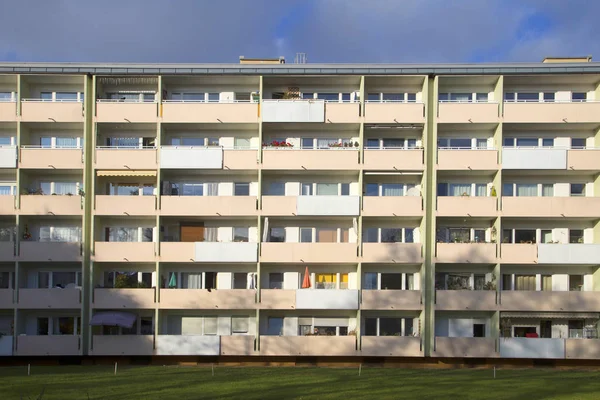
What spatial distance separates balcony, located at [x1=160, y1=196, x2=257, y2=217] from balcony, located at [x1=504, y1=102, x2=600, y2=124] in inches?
625

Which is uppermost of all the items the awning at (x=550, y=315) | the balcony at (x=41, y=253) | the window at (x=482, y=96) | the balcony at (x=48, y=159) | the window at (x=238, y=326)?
the window at (x=482, y=96)

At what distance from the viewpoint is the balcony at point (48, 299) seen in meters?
41.8

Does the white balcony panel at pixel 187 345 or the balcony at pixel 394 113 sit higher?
the balcony at pixel 394 113

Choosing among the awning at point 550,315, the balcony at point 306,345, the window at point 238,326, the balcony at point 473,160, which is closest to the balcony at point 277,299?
the balcony at point 306,345

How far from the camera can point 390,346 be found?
1628 inches

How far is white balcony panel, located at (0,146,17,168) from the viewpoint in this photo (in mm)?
42375

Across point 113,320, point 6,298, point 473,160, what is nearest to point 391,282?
point 473,160

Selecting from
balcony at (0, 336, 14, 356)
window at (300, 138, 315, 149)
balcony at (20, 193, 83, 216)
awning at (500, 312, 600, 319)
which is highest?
window at (300, 138, 315, 149)

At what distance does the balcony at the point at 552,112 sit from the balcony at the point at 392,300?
11.6 m

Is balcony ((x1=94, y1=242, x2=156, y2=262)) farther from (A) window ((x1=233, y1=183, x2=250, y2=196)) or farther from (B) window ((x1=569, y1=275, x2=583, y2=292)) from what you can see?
(B) window ((x1=569, y1=275, x2=583, y2=292))

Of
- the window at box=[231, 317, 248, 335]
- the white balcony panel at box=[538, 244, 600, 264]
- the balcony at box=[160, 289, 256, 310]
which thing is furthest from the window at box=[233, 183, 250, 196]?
the white balcony panel at box=[538, 244, 600, 264]

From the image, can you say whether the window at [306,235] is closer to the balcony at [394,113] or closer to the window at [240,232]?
the window at [240,232]

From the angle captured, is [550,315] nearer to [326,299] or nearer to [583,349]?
[583,349]

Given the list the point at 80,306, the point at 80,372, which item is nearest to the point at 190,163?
the point at 80,306
